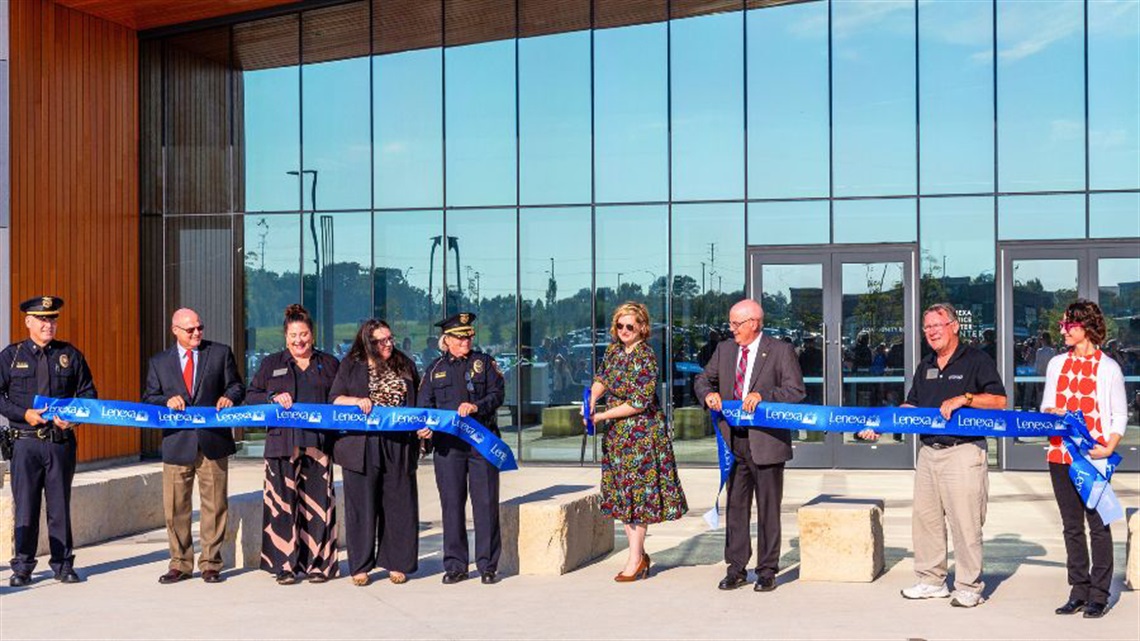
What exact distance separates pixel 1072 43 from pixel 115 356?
12.5 metres

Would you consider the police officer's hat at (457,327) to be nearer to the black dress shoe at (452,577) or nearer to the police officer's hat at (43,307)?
the black dress shoe at (452,577)

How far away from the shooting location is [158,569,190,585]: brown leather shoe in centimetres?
977

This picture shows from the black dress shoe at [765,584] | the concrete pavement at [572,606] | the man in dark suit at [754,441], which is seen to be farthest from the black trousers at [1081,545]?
the black dress shoe at [765,584]

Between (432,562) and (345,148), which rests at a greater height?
(345,148)

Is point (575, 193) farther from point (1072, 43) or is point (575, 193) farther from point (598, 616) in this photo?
point (598, 616)

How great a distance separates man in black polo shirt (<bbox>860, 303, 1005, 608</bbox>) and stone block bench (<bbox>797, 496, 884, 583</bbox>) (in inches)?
24.6

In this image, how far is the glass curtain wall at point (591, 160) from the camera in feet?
58.0

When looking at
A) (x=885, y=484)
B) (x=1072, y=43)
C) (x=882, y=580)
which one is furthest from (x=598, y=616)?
(x=1072, y=43)

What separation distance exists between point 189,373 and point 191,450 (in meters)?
0.55

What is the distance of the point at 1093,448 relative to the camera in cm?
841

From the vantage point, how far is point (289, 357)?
9.98 m

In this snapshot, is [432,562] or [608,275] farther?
[608,275]

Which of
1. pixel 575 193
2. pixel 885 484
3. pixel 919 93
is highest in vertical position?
pixel 919 93

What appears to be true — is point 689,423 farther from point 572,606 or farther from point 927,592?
point 572,606
